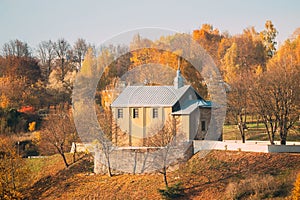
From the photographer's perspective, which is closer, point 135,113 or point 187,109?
point 187,109

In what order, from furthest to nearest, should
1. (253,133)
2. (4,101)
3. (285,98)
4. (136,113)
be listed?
(4,101) < (253,133) < (136,113) < (285,98)

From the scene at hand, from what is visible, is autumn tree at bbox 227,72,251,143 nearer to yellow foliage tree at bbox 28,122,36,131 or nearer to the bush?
the bush

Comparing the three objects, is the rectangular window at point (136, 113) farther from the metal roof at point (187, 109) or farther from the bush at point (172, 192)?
the bush at point (172, 192)

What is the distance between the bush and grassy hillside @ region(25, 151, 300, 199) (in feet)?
1.24

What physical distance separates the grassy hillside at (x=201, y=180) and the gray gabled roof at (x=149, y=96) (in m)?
5.46

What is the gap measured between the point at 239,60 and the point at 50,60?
26233 millimetres

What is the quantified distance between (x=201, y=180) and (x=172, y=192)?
2.10 meters

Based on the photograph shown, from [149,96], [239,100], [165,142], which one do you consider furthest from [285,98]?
[149,96]

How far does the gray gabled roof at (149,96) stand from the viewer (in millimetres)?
39812

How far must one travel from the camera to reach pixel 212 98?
45531mm

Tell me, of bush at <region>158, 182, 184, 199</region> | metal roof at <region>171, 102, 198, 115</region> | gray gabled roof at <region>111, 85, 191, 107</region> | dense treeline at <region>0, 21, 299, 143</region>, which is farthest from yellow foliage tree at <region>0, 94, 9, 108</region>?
bush at <region>158, 182, 184, 199</region>

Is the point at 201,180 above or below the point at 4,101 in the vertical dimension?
below

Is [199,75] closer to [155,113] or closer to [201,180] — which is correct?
[155,113]

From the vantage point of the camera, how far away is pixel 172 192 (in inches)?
1246
